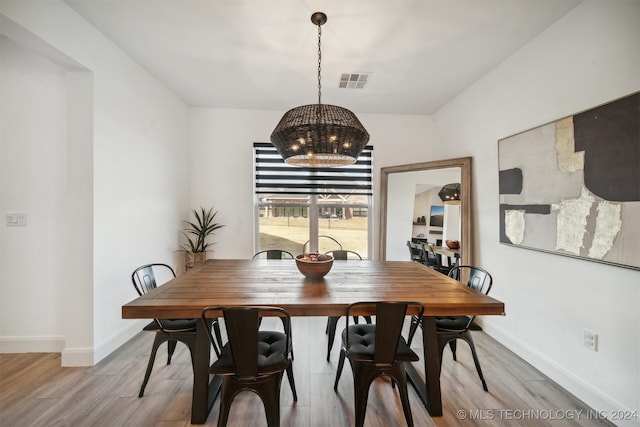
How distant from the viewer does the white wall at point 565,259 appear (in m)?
1.64

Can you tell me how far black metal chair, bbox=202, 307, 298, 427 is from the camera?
1.35m

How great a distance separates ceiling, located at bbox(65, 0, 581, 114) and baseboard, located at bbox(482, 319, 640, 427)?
8.77 ft

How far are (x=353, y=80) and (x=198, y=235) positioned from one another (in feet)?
9.24

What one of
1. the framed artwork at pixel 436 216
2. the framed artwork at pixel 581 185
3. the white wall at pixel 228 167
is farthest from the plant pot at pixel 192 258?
the framed artwork at pixel 581 185

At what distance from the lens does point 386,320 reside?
1.47 m

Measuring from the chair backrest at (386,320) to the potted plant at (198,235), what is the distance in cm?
272

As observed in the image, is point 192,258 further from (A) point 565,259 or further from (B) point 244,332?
(A) point 565,259

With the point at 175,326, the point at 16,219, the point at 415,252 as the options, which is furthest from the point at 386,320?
the point at 16,219

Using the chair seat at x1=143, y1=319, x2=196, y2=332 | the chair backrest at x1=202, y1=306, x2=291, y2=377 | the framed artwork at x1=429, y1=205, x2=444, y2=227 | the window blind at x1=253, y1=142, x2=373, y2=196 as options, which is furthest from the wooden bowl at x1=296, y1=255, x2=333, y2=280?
the window blind at x1=253, y1=142, x2=373, y2=196

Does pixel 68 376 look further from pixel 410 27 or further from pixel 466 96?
pixel 466 96

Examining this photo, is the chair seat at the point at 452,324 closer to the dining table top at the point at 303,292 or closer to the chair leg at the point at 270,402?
the dining table top at the point at 303,292

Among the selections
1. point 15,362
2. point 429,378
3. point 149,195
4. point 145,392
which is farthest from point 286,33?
point 15,362

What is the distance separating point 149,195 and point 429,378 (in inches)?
124

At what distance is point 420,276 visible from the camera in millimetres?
2217
